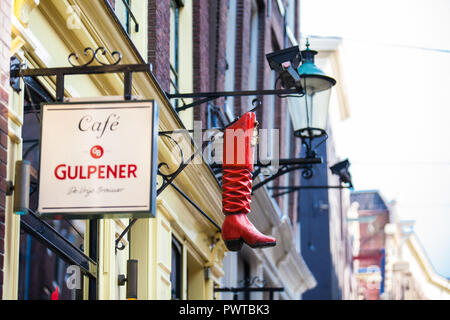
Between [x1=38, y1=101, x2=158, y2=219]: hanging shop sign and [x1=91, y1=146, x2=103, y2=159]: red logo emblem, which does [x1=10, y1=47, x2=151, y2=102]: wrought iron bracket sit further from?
[x1=91, y1=146, x2=103, y2=159]: red logo emblem

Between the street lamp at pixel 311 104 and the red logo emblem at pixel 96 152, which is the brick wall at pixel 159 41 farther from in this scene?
the red logo emblem at pixel 96 152

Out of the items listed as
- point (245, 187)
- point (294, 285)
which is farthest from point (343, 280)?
point (245, 187)

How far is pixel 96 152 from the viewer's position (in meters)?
6.88

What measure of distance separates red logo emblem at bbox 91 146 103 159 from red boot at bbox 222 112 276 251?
5.80 ft

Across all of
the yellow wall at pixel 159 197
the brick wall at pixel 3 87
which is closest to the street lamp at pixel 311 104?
the yellow wall at pixel 159 197

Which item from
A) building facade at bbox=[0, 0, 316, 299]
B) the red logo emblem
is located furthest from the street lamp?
the red logo emblem

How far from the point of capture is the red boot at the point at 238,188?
8266 mm

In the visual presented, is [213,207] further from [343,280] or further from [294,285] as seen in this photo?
[343,280]

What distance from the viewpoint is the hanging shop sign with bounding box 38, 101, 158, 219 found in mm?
6730

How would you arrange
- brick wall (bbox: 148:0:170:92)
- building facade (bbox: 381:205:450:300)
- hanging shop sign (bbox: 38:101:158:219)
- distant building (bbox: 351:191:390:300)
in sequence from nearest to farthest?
hanging shop sign (bbox: 38:101:158:219) → brick wall (bbox: 148:0:170:92) → building facade (bbox: 381:205:450:300) → distant building (bbox: 351:191:390:300)

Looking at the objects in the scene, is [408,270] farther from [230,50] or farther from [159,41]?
[159,41]

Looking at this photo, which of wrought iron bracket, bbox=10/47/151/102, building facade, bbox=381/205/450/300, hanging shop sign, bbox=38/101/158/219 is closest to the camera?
hanging shop sign, bbox=38/101/158/219

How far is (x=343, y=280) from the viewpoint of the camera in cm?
4553
